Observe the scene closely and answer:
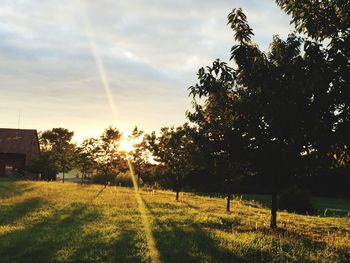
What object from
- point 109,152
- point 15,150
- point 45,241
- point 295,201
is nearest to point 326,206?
point 295,201

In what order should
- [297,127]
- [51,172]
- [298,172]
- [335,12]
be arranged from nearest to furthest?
[335,12], [297,127], [298,172], [51,172]

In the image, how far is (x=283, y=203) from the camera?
3669 cm

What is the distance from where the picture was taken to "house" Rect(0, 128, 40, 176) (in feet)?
211

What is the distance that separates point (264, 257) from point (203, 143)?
29.2ft

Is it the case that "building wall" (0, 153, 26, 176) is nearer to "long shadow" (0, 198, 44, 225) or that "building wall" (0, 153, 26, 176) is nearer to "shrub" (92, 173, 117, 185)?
"shrub" (92, 173, 117, 185)

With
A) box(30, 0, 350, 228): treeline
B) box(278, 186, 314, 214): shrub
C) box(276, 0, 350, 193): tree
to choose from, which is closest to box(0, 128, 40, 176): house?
box(278, 186, 314, 214): shrub

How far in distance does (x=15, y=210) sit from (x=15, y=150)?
161 feet

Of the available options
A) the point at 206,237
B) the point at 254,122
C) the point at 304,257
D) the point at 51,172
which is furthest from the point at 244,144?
the point at 51,172

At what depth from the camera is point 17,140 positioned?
219ft

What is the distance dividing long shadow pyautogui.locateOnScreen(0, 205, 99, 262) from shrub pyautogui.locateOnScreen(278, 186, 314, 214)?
23855 millimetres

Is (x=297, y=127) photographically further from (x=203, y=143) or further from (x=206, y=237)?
(x=203, y=143)

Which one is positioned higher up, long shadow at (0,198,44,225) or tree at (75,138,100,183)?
tree at (75,138,100,183)

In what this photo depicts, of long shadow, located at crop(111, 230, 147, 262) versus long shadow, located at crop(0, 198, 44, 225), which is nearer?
long shadow, located at crop(111, 230, 147, 262)

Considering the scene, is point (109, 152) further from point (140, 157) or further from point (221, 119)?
point (221, 119)
